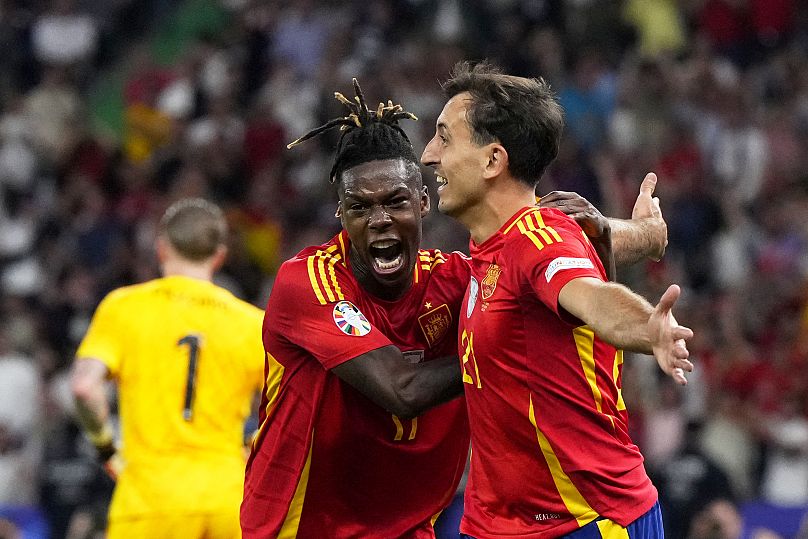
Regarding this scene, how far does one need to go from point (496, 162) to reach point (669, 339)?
1.41 m

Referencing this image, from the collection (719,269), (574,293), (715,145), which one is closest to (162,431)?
(574,293)

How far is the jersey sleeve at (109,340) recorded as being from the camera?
7.21 m

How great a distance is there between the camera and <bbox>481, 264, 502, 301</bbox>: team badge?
484cm

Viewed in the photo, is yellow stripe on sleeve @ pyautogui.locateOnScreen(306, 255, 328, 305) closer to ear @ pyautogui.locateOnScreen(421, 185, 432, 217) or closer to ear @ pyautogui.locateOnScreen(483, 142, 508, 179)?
ear @ pyautogui.locateOnScreen(421, 185, 432, 217)

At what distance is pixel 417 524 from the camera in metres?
5.76

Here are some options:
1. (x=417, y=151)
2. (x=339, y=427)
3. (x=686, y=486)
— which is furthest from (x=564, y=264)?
(x=417, y=151)

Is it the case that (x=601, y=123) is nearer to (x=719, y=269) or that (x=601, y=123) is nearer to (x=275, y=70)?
(x=719, y=269)

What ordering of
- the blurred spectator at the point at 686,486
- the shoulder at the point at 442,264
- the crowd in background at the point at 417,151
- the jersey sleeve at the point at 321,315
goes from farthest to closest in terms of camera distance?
the crowd in background at the point at 417,151, the blurred spectator at the point at 686,486, the shoulder at the point at 442,264, the jersey sleeve at the point at 321,315

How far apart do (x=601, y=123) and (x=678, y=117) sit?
72cm

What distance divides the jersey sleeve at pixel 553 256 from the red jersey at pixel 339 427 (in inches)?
39.6

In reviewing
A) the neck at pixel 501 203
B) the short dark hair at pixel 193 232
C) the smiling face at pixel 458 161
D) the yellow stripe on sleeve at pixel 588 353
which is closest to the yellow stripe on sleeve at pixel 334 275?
the smiling face at pixel 458 161

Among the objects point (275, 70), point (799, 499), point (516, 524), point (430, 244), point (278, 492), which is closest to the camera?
point (516, 524)

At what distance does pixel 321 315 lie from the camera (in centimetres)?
538

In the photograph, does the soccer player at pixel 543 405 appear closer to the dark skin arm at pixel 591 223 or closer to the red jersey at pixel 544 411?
the red jersey at pixel 544 411
